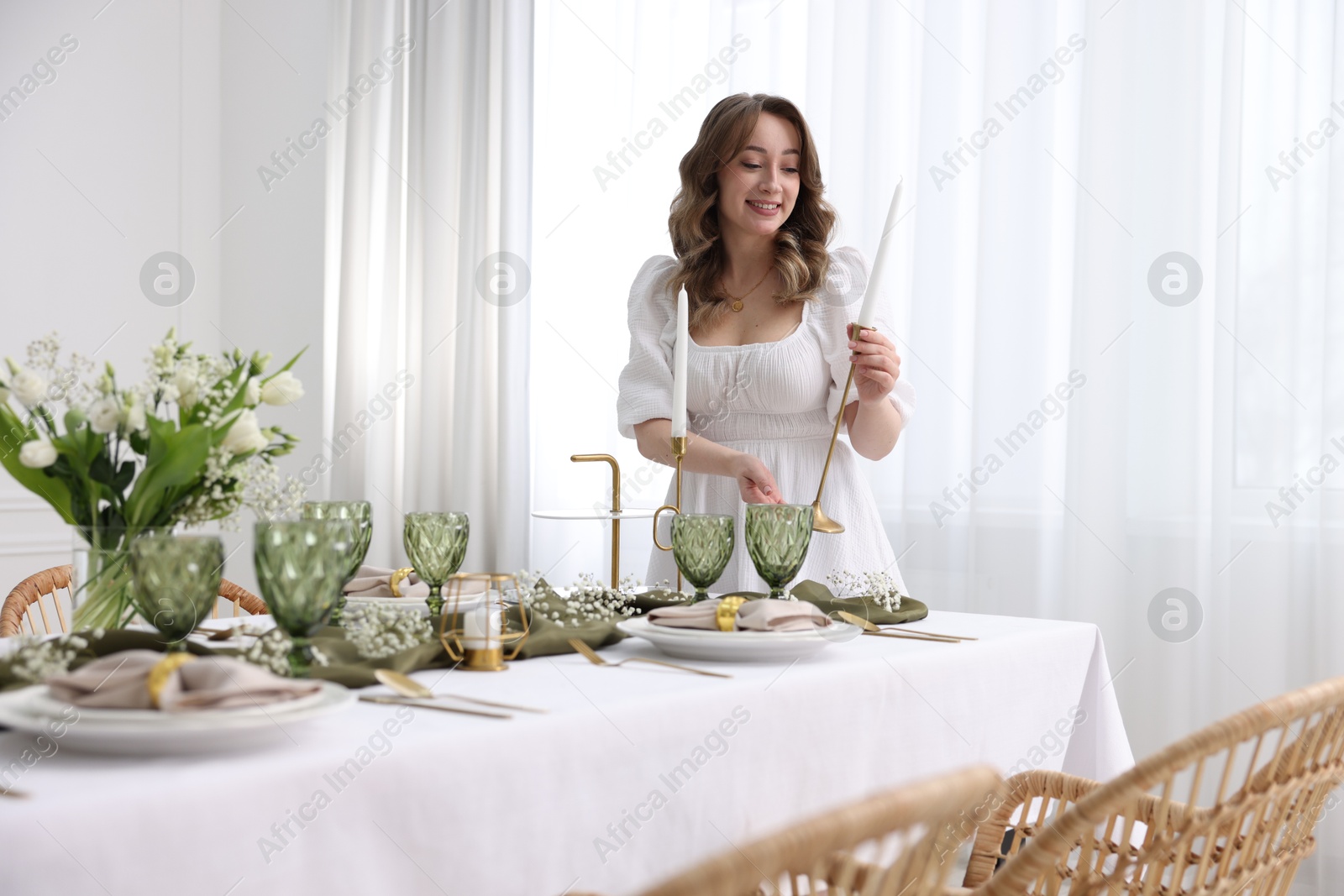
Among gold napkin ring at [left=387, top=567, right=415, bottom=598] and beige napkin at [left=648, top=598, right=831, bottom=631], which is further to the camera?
gold napkin ring at [left=387, top=567, right=415, bottom=598]

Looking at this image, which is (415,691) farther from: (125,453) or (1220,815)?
(1220,815)

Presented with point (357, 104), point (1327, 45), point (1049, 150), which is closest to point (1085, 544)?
point (1049, 150)

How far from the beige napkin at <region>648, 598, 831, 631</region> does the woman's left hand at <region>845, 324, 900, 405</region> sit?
527 mm

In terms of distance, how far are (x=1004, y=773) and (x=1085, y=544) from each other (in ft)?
4.66

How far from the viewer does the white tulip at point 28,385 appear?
3.65ft

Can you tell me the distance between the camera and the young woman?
2.02 m

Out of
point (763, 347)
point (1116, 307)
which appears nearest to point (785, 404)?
point (763, 347)

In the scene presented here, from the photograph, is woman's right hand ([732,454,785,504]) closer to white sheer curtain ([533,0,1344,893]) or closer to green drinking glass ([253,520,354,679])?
green drinking glass ([253,520,354,679])

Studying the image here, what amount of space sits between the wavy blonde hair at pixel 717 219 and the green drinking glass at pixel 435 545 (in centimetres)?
86

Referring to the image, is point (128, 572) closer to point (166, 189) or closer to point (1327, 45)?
point (1327, 45)

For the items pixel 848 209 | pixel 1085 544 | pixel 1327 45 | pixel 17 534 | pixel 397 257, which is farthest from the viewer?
pixel 397 257

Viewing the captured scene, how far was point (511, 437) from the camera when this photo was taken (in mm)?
3771

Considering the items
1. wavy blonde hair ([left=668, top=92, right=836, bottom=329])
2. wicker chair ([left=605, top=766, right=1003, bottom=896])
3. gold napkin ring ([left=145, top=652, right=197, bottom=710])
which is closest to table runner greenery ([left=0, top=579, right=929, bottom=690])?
gold napkin ring ([left=145, top=652, right=197, bottom=710])

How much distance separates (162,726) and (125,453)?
1.59ft
